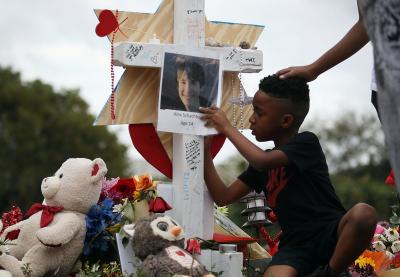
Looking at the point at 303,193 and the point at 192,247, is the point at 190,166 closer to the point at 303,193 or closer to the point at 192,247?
the point at 192,247

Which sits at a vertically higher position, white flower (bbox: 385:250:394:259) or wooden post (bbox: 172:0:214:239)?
wooden post (bbox: 172:0:214:239)

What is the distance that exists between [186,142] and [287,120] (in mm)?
520

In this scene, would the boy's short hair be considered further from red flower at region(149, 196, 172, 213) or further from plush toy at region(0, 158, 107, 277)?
plush toy at region(0, 158, 107, 277)

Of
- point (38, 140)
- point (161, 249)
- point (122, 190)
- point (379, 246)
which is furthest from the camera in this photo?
point (38, 140)

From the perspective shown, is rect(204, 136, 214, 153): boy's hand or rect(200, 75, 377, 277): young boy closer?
rect(200, 75, 377, 277): young boy

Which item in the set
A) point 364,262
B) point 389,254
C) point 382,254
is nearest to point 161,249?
point 364,262

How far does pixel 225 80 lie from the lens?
4.08 meters

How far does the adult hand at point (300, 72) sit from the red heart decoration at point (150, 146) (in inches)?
17.1

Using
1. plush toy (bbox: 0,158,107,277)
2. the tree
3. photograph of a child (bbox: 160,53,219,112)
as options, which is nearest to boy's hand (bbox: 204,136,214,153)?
photograph of a child (bbox: 160,53,219,112)

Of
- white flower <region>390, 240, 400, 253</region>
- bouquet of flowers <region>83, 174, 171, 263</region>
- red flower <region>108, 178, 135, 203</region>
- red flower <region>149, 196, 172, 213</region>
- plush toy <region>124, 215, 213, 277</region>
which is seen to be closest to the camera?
plush toy <region>124, 215, 213, 277</region>

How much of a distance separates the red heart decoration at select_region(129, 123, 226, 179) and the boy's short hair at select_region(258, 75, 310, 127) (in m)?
0.34

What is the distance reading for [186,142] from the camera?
12.3ft

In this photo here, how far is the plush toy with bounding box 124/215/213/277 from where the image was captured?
3.25 meters

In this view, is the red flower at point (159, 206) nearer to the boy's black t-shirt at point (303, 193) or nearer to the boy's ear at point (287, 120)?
the boy's black t-shirt at point (303, 193)
